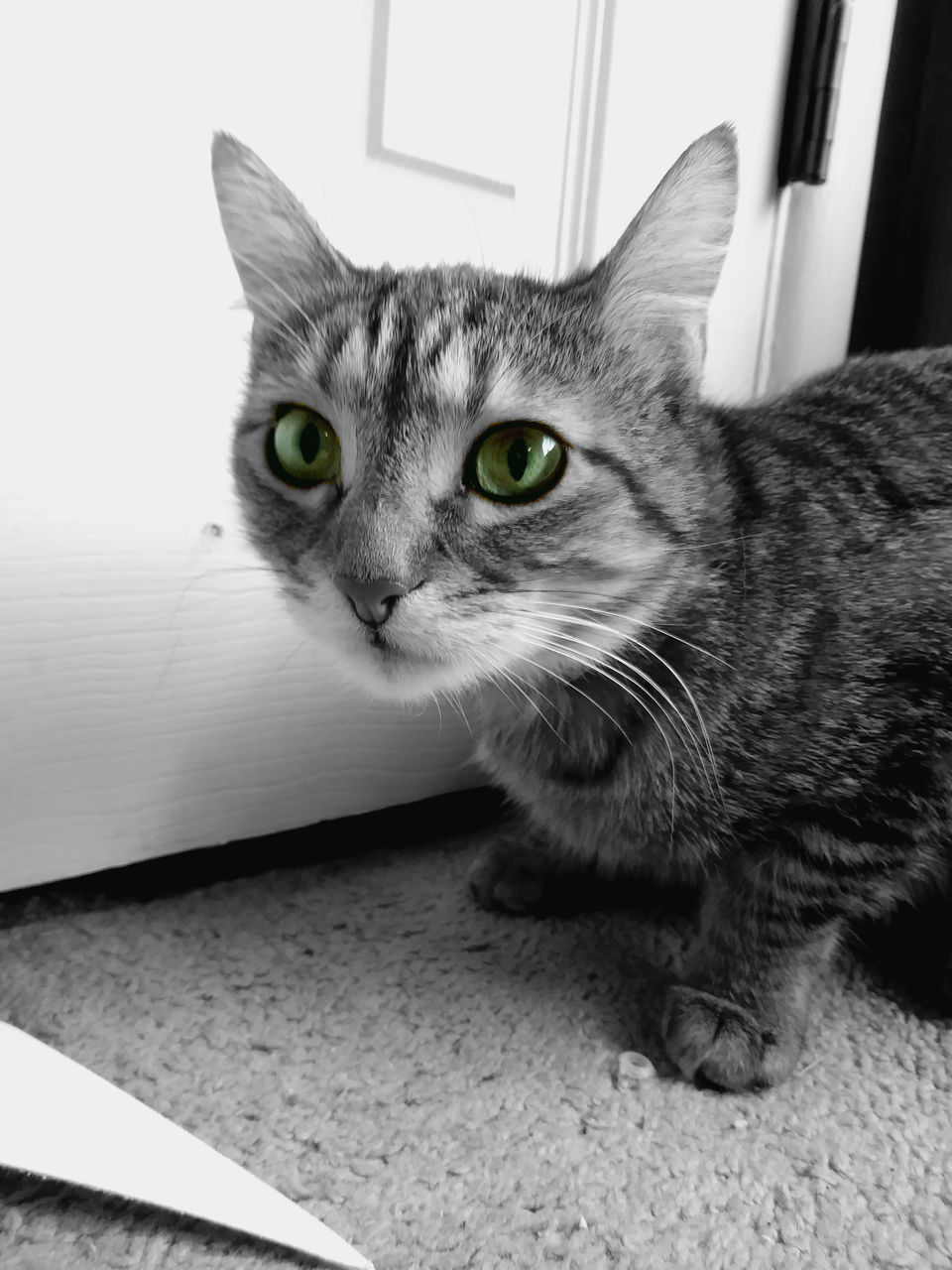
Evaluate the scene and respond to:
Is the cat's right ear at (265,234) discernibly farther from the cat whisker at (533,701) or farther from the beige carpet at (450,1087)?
the beige carpet at (450,1087)

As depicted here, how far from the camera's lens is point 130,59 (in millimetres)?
773

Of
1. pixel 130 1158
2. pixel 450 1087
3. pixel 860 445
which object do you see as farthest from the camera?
pixel 860 445

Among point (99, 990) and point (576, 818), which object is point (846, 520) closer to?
point (576, 818)

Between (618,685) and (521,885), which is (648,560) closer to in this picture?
(618,685)

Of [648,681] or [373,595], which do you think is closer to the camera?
[373,595]

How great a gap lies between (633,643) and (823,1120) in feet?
1.25

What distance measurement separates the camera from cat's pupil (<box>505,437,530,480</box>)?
653 mm

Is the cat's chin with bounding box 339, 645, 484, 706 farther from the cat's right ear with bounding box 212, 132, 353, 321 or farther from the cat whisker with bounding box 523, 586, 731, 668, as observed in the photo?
the cat's right ear with bounding box 212, 132, 353, 321

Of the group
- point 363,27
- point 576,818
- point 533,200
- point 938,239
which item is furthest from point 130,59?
point 938,239

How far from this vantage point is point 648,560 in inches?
27.1

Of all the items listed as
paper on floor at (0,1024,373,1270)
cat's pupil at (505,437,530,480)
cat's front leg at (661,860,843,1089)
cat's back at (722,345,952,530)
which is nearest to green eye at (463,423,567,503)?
cat's pupil at (505,437,530,480)

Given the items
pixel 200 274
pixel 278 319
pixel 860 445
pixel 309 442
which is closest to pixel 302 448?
pixel 309 442

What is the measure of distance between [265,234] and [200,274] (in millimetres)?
129

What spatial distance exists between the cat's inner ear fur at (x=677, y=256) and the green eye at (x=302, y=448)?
243 mm
